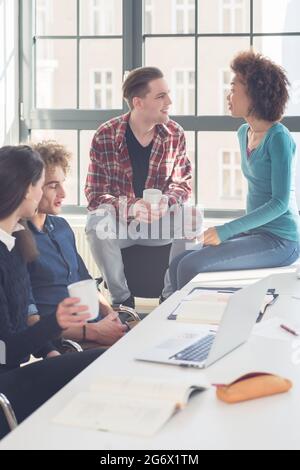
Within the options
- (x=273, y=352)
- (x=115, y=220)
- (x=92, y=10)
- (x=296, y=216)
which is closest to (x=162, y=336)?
(x=273, y=352)

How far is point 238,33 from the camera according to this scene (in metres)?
5.34

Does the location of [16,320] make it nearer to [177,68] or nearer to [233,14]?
[177,68]

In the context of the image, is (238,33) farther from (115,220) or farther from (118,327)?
(118,327)

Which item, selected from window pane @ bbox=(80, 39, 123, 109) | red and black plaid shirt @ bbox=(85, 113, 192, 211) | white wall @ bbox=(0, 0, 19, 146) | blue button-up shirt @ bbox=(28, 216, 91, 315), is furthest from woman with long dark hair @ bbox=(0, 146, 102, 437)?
window pane @ bbox=(80, 39, 123, 109)

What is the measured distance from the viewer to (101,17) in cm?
549

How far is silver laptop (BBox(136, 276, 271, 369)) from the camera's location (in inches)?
72.5

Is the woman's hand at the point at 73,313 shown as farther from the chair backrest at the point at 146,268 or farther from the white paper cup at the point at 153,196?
the chair backrest at the point at 146,268

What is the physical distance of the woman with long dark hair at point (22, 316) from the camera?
7.16 feet

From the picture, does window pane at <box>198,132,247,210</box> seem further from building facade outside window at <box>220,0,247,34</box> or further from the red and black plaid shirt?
the red and black plaid shirt

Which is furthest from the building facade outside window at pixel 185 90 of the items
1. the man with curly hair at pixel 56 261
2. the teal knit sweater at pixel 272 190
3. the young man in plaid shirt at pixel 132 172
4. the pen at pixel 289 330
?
the pen at pixel 289 330

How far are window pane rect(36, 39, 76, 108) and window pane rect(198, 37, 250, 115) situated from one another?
0.86m

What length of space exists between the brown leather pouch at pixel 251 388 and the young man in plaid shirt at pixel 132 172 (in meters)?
2.48

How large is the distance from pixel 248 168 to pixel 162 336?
1790mm

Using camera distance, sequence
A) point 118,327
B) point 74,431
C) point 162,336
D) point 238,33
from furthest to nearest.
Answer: point 238,33 < point 118,327 < point 162,336 < point 74,431
